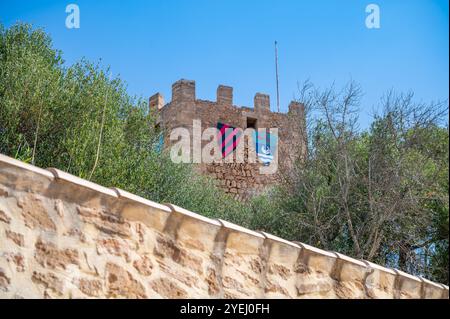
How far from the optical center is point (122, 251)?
3109 millimetres

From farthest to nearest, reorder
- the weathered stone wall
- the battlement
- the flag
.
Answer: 1. the flag
2. the battlement
3. the weathered stone wall

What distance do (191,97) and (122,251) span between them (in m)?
17.1

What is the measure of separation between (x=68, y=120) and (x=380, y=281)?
29.4 feet

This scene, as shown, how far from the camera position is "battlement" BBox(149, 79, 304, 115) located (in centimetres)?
1986

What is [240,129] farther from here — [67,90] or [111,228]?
[111,228]

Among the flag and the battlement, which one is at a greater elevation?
the battlement

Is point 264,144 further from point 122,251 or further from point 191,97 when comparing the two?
point 122,251

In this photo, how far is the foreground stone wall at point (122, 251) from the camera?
277 centimetres

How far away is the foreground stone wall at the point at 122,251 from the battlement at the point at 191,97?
51.4 feet

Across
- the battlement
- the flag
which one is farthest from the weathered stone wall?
the flag

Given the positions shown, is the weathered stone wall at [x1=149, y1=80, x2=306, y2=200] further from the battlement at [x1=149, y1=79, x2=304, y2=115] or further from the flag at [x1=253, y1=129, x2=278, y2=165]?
the flag at [x1=253, y1=129, x2=278, y2=165]

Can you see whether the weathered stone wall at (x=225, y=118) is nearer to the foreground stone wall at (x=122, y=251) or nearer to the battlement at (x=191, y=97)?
the battlement at (x=191, y=97)

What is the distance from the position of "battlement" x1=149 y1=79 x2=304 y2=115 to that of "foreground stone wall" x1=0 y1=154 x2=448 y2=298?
15672 mm
